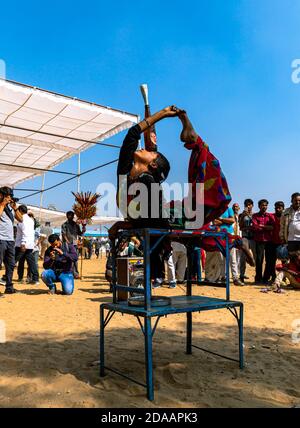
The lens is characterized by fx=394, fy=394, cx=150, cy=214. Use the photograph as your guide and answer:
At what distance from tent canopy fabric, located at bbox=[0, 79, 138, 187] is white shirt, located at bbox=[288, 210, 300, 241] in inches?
188

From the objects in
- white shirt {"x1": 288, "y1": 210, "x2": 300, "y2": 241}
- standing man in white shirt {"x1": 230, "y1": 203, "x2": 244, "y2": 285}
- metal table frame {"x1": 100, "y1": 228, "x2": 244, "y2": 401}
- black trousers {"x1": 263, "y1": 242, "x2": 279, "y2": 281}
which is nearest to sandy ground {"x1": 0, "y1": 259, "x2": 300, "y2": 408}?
metal table frame {"x1": 100, "y1": 228, "x2": 244, "y2": 401}

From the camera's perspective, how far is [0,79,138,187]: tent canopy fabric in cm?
880

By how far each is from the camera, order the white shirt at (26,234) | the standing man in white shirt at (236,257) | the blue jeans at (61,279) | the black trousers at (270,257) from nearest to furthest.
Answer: the blue jeans at (61,279) → the white shirt at (26,234) → the standing man in white shirt at (236,257) → the black trousers at (270,257)

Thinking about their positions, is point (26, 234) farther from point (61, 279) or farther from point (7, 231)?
point (61, 279)

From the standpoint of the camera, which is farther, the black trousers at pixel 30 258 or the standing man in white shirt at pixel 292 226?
the black trousers at pixel 30 258

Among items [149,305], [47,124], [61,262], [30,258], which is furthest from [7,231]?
[149,305]

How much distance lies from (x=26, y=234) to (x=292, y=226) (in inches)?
227

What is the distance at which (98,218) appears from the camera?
74.5 feet

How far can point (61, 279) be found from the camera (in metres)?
7.64

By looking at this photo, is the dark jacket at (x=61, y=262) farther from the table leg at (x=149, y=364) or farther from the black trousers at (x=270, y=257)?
the table leg at (x=149, y=364)

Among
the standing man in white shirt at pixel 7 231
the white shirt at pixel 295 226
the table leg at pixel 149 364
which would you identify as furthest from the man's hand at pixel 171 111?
the white shirt at pixel 295 226

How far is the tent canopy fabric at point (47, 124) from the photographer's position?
8805 mm

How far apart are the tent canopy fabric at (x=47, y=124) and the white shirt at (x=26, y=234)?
2189mm

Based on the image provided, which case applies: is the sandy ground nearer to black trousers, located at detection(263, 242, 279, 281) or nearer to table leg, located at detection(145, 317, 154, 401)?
table leg, located at detection(145, 317, 154, 401)
